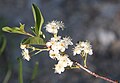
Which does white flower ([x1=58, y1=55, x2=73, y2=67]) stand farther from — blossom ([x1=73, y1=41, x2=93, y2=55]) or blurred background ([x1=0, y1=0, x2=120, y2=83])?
blurred background ([x1=0, y1=0, x2=120, y2=83])

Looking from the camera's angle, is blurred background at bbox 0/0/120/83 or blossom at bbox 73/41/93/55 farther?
blurred background at bbox 0/0/120/83

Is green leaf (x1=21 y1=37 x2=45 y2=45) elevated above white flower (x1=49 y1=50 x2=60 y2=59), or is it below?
above

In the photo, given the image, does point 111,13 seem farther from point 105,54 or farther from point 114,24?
point 105,54

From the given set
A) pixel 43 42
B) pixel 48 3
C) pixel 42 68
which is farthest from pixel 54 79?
pixel 43 42

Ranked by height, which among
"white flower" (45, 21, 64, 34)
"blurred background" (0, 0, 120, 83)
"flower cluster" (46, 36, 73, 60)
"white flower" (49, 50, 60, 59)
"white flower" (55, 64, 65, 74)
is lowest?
"white flower" (55, 64, 65, 74)

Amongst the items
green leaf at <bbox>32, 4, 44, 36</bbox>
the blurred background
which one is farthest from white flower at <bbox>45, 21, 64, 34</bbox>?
the blurred background

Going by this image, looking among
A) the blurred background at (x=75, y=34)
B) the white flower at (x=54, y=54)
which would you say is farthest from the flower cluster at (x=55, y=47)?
the blurred background at (x=75, y=34)

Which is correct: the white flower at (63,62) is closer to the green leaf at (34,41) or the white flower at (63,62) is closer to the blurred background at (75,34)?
the green leaf at (34,41)

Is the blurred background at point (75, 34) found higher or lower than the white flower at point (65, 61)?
higher
